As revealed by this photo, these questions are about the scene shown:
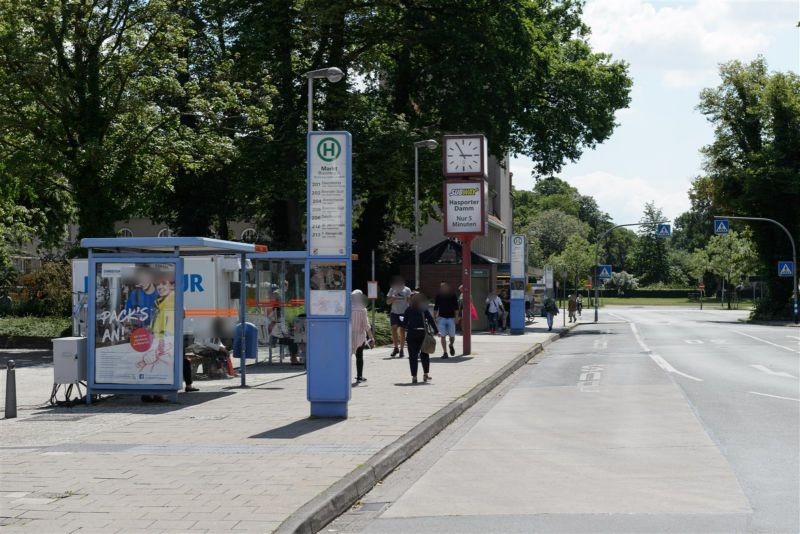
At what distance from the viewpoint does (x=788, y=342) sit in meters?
→ 31.8

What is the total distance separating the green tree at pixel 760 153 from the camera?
58.0 m

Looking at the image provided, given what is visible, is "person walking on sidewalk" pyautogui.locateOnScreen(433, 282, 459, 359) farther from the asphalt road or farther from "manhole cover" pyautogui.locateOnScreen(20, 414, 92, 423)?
"manhole cover" pyautogui.locateOnScreen(20, 414, 92, 423)

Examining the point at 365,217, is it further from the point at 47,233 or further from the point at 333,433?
the point at 333,433

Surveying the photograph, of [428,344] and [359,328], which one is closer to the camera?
[359,328]

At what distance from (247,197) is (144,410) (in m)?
21.9

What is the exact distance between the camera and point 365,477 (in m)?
8.30

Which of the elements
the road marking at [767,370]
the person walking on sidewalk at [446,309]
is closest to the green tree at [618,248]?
the person walking on sidewalk at [446,309]

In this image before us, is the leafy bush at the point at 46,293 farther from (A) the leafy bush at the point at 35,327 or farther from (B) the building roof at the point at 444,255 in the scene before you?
(B) the building roof at the point at 444,255

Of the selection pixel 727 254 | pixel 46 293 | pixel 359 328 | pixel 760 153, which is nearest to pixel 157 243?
pixel 359 328

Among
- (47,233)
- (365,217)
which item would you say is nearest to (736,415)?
(365,217)

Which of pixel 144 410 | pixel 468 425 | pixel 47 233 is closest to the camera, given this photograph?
pixel 468 425

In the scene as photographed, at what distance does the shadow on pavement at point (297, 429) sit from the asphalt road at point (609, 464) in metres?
1.39

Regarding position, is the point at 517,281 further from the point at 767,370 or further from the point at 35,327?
the point at 767,370

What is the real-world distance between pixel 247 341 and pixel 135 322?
4662 mm
